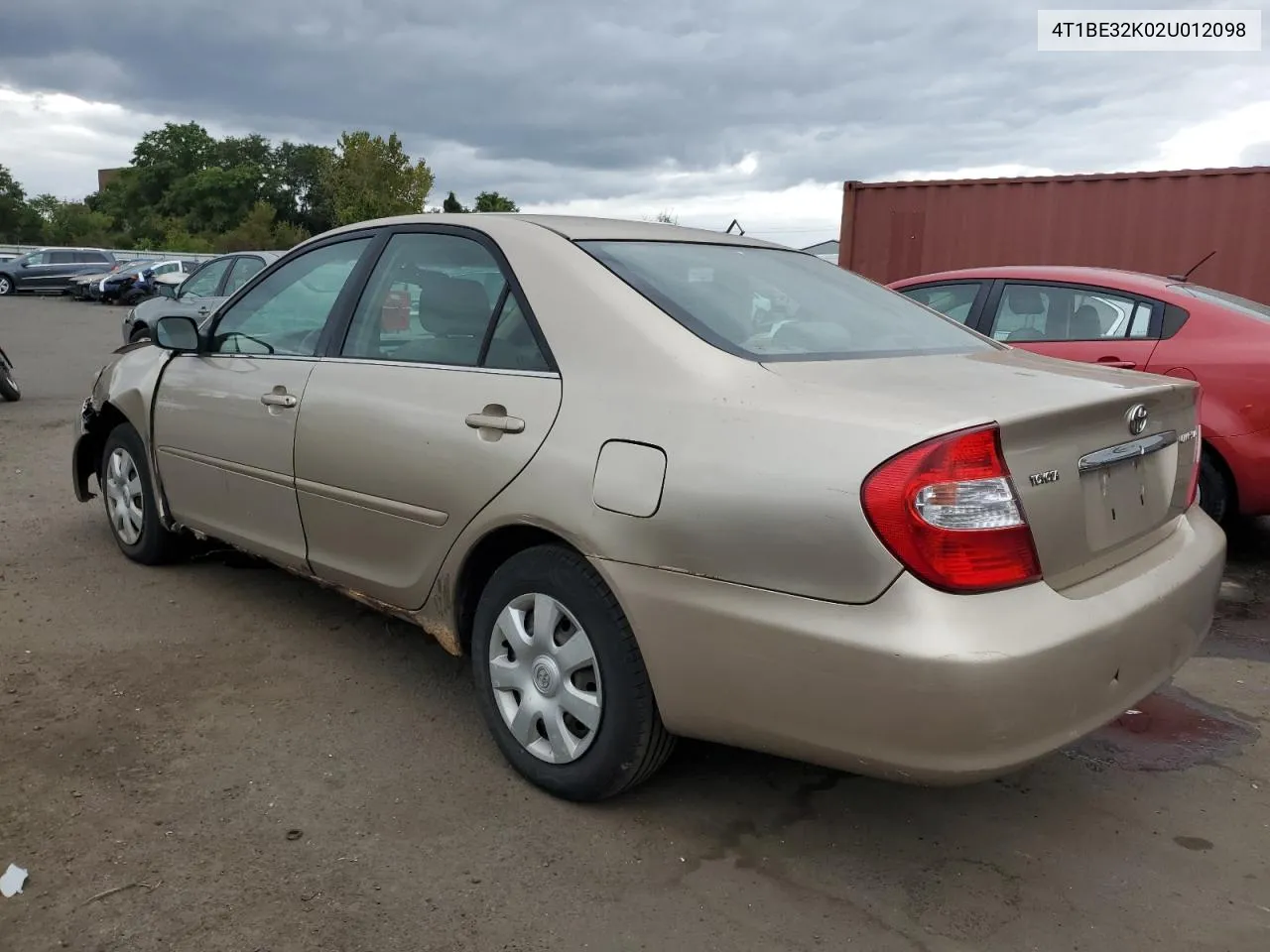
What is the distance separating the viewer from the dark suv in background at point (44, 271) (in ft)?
107

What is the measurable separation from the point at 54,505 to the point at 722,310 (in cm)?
494

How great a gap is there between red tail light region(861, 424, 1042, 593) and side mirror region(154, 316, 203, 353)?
3129 millimetres

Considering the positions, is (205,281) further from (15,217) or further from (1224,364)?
(15,217)

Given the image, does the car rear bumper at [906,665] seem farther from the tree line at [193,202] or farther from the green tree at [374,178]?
→ the tree line at [193,202]

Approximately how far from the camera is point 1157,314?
17.5 feet

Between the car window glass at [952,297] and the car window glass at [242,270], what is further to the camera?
the car window glass at [242,270]

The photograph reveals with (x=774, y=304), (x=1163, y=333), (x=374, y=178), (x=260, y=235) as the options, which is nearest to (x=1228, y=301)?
(x=1163, y=333)

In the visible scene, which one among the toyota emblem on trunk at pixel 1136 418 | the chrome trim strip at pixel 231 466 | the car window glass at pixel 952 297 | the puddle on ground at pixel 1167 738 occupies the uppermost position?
the car window glass at pixel 952 297

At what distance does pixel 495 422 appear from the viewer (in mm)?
2830

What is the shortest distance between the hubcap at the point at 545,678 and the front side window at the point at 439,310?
0.71m

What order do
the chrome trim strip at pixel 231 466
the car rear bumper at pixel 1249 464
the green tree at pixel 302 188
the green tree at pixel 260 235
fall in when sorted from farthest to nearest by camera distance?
the green tree at pixel 302 188 < the green tree at pixel 260 235 < the car rear bumper at pixel 1249 464 < the chrome trim strip at pixel 231 466

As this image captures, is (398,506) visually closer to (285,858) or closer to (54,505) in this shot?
(285,858)

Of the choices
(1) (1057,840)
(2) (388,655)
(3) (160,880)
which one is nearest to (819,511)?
(1) (1057,840)

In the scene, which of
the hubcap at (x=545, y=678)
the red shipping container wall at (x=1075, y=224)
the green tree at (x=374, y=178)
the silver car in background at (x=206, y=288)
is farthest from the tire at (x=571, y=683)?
the green tree at (x=374, y=178)
